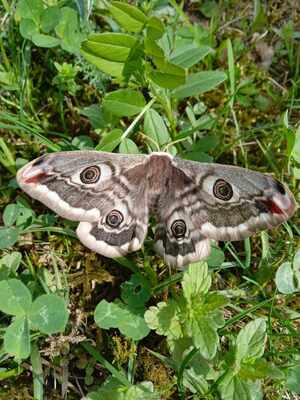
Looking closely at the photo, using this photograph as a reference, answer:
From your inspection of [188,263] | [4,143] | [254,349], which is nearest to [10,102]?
[4,143]

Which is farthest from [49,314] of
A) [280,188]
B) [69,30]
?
[69,30]

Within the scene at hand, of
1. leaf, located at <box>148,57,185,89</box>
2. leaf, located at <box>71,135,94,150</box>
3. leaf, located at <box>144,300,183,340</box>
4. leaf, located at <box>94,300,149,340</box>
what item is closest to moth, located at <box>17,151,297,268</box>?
leaf, located at <box>144,300,183,340</box>

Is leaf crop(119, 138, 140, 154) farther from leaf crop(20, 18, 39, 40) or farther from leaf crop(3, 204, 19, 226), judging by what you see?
leaf crop(20, 18, 39, 40)

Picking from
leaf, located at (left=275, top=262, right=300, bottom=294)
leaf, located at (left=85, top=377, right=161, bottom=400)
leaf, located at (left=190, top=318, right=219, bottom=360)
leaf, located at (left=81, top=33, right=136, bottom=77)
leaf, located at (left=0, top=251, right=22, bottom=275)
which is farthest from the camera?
leaf, located at (left=0, top=251, right=22, bottom=275)

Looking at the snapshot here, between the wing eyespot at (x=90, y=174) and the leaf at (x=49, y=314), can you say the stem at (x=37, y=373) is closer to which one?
the leaf at (x=49, y=314)

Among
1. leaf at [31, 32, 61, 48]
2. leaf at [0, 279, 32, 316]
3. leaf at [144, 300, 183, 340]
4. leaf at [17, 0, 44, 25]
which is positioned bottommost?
leaf at [144, 300, 183, 340]

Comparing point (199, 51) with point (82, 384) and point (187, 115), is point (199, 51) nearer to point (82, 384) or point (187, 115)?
point (187, 115)
